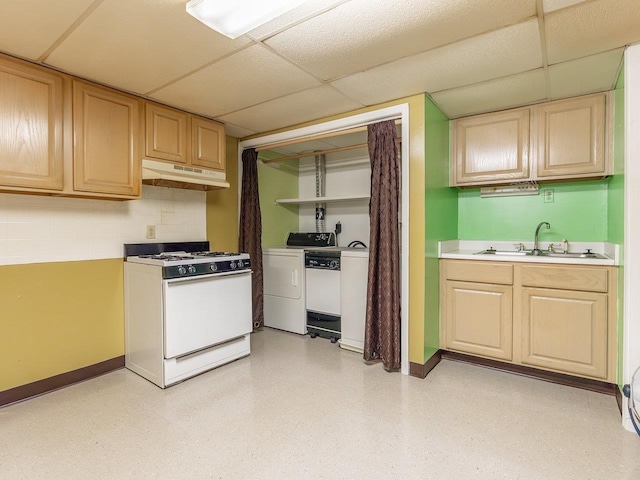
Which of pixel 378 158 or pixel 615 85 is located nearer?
pixel 615 85

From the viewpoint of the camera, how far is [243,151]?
150 inches

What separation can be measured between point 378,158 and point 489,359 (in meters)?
1.93

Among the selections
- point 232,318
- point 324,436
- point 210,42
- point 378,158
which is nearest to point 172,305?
point 232,318

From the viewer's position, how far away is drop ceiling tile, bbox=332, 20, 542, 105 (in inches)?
73.3

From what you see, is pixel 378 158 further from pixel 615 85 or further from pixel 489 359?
pixel 489 359

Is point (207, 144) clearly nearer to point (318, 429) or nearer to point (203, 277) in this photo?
point (203, 277)

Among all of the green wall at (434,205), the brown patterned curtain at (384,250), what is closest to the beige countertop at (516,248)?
the green wall at (434,205)

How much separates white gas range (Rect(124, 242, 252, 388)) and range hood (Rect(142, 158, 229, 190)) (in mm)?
594

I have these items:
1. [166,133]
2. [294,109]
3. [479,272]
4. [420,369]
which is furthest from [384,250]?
[166,133]

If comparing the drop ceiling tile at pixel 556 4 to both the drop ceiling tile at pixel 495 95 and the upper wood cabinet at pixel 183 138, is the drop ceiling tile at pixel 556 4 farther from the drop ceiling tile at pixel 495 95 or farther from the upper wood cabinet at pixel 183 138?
the upper wood cabinet at pixel 183 138

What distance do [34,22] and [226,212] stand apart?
221 centimetres

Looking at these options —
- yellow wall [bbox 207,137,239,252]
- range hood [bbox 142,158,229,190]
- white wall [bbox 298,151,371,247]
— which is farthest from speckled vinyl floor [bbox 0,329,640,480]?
white wall [bbox 298,151,371,247]

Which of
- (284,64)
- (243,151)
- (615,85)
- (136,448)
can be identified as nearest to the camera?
(136,448)

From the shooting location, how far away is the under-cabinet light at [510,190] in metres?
3.05
